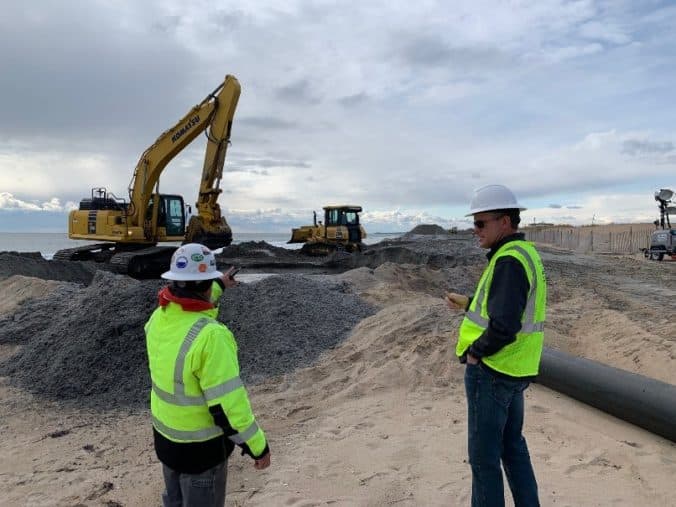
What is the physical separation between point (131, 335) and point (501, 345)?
638cm

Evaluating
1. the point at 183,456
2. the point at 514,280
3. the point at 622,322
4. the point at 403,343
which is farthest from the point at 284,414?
Answer: the point at 622,322

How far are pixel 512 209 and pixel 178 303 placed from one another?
1.76 metres

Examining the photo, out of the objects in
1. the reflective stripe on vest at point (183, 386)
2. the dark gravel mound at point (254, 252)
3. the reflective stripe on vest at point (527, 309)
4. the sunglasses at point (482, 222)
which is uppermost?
the sunglasses at point (482, 222)

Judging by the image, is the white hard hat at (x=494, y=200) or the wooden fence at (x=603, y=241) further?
the wooden fence at (x=603, y=241)

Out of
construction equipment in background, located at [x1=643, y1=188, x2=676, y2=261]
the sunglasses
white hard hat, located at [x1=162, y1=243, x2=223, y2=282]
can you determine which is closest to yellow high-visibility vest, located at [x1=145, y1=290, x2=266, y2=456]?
white hard hat, located at [x1=162, y1=243, x2=223, y2=282]

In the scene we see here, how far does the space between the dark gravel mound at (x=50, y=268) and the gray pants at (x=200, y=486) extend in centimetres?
1555

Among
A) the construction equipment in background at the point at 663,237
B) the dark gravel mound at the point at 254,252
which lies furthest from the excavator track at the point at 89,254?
the construction equipment in background at the point at 663,237

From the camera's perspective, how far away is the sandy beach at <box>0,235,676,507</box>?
3.93 metres

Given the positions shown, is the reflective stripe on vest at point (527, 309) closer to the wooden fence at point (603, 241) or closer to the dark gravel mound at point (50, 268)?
the dark gravel mound at point (50, 268)

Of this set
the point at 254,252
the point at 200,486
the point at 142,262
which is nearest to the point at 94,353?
the point at 200,486

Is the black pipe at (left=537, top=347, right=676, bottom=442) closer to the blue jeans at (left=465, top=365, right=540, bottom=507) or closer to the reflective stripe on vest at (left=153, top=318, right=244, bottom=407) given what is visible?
the blue jeans at (left=465, top=365, right=540, bottom=507)

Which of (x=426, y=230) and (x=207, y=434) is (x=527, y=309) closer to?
(x=207, y=434)

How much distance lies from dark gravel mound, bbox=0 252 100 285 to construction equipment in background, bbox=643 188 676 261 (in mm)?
25031

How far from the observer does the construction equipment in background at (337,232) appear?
25.1 metres
